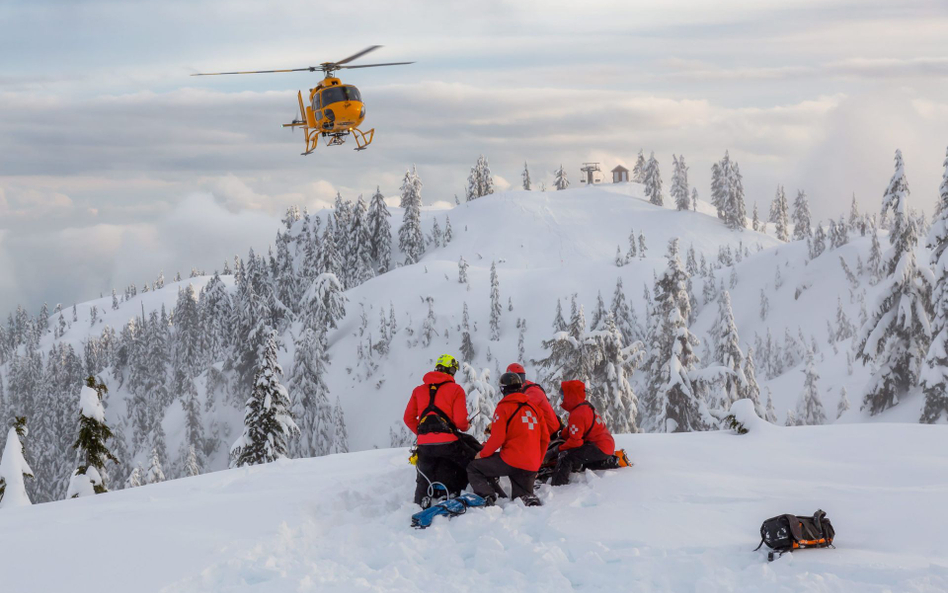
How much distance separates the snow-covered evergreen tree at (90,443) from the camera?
838 inches

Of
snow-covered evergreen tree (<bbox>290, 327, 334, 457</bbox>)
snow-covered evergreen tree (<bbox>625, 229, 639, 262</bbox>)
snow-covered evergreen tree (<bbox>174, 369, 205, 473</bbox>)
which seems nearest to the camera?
snow-covered evergreen tree (<bbox>290, 327, 334, 457</bbox>)

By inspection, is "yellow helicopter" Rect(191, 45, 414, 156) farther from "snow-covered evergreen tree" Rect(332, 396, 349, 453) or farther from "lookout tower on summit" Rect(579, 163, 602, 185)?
"lookout tower on summit" Rect(579, 163, 602, 185)

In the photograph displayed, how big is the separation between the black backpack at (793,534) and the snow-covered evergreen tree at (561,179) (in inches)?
5158

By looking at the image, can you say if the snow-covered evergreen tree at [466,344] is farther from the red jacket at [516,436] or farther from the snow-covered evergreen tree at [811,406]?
the red jacket at [516,436]

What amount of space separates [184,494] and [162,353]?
292ft

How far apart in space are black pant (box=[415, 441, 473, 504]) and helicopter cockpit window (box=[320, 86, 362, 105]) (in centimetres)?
1453

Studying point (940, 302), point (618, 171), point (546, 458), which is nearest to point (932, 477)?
point (546, 458)

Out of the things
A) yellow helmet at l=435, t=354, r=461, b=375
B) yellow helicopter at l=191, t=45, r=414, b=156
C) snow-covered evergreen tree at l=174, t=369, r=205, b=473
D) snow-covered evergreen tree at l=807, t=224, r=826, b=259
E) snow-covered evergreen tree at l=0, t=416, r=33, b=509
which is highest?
yellow helicopter at l=191, t=45, r=414, b=156

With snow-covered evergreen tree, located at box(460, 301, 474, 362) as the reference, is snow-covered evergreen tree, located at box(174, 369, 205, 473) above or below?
below

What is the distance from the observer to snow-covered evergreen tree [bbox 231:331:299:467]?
84.6 ft

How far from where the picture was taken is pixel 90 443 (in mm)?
21781

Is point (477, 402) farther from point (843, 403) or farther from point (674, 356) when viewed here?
point (843, 403)

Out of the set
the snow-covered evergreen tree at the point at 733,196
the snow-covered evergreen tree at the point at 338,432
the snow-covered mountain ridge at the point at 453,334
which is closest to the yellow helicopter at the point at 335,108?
the snow-covered mountain ridge at the point at 453,334

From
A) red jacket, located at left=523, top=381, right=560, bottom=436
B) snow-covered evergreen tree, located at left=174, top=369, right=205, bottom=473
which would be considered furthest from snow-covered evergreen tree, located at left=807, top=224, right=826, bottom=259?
red jacket, located at left=523, top=381, right=560, bottom=436
